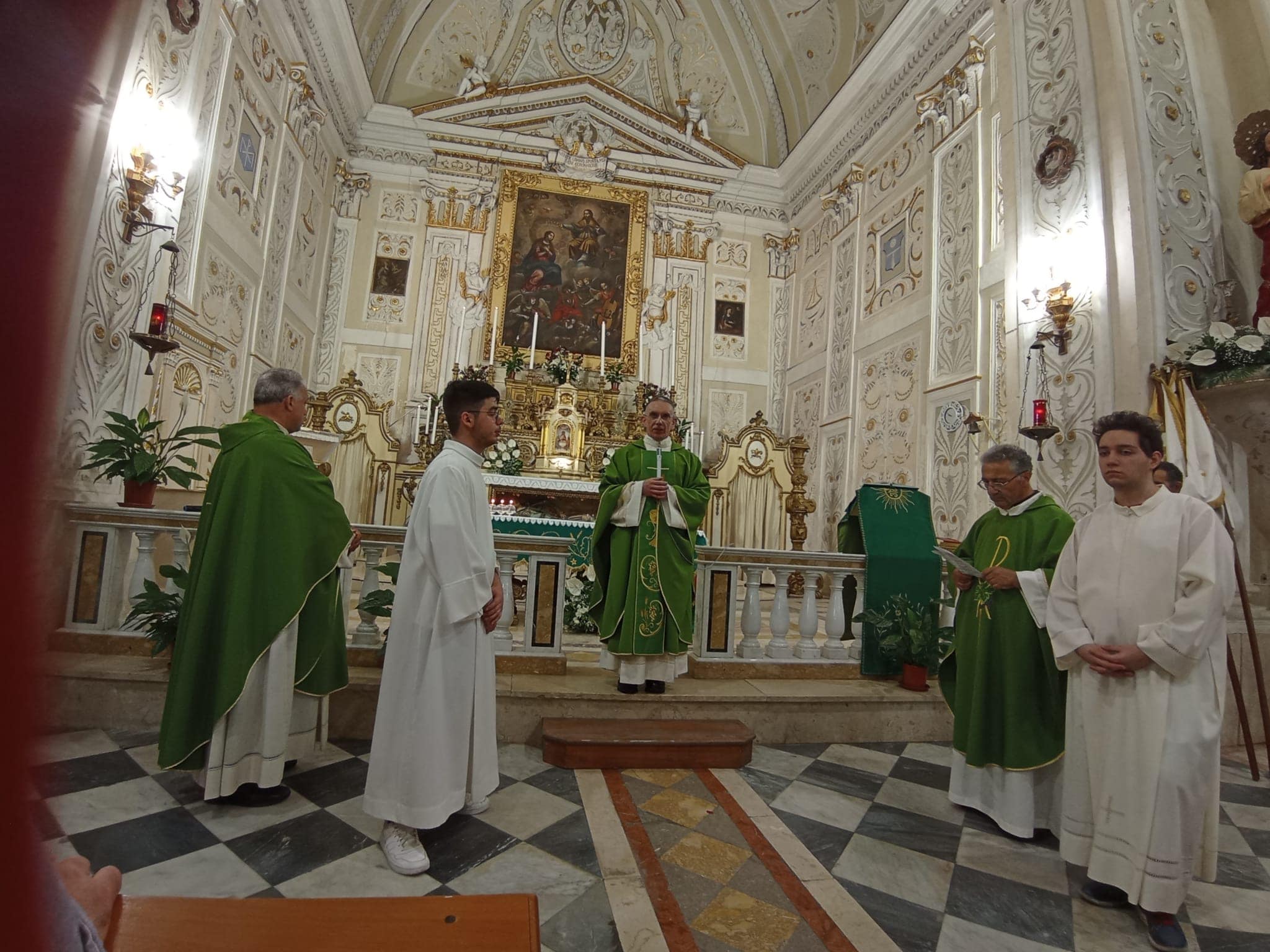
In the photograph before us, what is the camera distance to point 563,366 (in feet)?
31.0

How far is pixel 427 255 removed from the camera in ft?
33.4

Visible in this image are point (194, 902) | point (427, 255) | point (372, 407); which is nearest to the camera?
point (194, 902)

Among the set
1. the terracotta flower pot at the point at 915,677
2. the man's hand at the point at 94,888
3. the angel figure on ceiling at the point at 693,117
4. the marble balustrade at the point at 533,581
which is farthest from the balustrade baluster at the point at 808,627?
the angel figure on ceiling at the point at 693,117

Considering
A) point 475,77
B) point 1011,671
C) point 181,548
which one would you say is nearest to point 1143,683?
point 1011,671

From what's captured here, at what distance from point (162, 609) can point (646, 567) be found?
234cm

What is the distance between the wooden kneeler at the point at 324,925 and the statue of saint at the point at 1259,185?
5.45 meters

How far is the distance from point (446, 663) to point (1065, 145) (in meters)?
5.85

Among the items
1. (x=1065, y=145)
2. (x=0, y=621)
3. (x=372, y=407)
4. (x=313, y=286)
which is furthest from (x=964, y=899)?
(x=313, y=286)

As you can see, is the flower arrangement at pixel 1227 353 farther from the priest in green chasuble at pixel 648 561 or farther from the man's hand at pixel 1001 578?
the priest in green chasuble at pixel 648 561

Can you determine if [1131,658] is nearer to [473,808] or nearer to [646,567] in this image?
[646,567]

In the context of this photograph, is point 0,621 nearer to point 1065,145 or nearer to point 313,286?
point 1065,145

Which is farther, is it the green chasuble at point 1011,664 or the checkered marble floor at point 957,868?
the green chasuble at point 1011,664

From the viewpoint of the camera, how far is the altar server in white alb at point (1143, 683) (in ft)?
6.95

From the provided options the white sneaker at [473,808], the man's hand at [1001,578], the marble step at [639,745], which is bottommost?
the white sneaker at [473,808]
